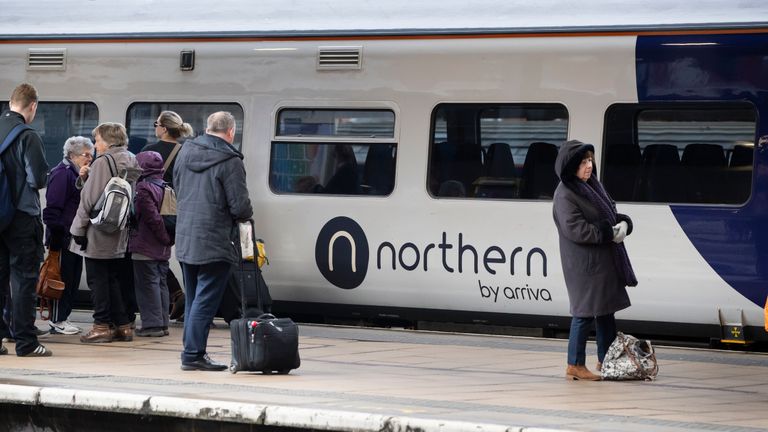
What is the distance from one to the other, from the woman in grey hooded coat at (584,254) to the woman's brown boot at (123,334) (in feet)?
12.1

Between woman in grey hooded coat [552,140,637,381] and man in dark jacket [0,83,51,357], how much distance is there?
3606 millimetres

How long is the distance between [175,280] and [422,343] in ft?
9.19

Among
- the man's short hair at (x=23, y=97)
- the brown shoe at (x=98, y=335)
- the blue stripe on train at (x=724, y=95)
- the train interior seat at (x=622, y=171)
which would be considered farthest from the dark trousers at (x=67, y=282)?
the blue stripe on train at (x=724, y=95)

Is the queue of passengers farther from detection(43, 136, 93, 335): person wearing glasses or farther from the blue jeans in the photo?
the blue jeans

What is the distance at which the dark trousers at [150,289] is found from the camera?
37.5 ft

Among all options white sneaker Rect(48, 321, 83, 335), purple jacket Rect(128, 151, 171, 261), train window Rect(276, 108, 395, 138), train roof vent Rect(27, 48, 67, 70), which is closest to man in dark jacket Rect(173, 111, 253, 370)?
purple jacket Rect(128, 151, 171, 261)

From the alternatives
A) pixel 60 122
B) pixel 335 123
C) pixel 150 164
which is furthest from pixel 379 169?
pixel 60 122

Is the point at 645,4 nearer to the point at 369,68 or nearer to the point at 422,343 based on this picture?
the point at 369,68

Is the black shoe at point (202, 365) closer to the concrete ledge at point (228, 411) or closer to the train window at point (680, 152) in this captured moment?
the concrete ledge at point (228, 411)

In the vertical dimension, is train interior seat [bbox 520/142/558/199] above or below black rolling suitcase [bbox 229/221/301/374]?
above

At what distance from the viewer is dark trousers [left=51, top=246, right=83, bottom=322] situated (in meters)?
11.7

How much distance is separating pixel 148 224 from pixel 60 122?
2973mm

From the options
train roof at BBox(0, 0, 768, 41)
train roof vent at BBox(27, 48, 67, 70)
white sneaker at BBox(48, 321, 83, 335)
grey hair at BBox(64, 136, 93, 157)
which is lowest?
white sneaker at BBox(48, 321, 83, 335)

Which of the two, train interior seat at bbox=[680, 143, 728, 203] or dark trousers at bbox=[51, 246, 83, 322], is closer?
train interior seat at bbox=[680, 143, 728, 203]
